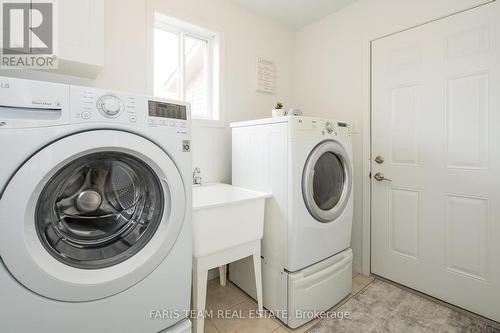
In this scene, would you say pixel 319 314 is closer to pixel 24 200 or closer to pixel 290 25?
pixel 24 200

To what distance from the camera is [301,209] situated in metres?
1.41

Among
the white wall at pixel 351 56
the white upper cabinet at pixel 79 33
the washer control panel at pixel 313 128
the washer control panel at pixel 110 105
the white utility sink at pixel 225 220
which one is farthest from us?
the white wall at pixel 351 56

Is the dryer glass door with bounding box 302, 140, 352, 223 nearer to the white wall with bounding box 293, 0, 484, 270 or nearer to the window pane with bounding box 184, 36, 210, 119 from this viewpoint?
the white wall with bounding box 293, 0, 484, 270

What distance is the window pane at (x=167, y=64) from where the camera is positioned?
6.20ft

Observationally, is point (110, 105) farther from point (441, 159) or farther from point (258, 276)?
point (441, 159)

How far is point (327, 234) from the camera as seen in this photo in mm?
1541

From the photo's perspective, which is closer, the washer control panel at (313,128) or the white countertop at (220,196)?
the white countertop at (220,196)

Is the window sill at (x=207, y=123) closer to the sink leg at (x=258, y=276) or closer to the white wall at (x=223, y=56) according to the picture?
the white wall at (x=223, y=56)

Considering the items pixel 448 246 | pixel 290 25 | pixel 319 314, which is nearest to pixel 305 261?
pixel 319 314

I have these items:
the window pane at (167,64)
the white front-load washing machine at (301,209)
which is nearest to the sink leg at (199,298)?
the white front-load washing machine at (301,209)

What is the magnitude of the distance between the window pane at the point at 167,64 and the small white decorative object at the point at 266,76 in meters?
0.76

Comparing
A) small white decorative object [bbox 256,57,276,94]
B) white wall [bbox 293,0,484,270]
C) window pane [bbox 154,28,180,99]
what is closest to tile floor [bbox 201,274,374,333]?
white wall [bbox 293,0,484,270]

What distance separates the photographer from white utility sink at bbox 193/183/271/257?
121 cm

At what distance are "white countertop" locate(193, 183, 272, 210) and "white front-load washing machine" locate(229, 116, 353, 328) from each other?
93 millimetres
